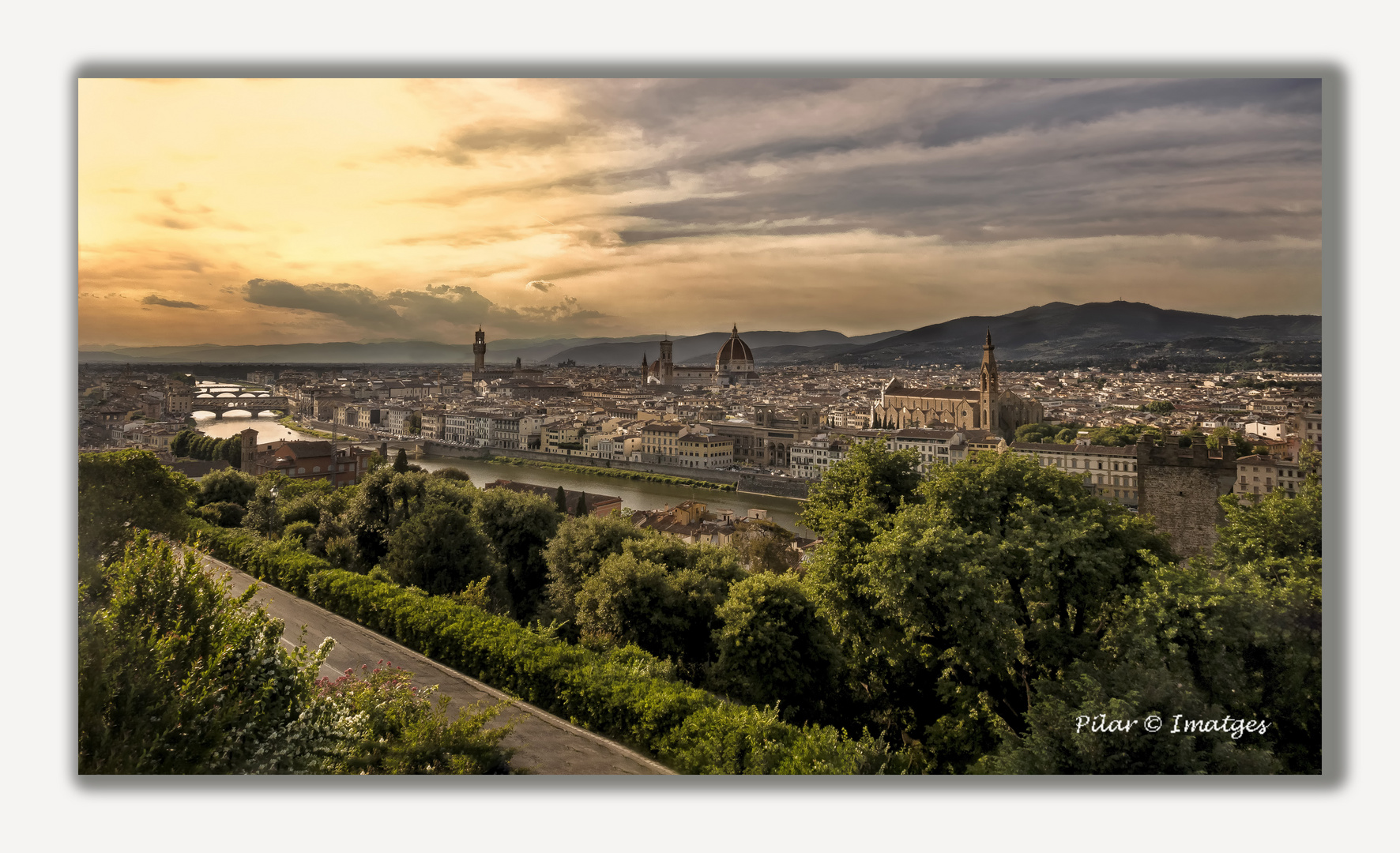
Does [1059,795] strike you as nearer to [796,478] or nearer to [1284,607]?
[1284,607]

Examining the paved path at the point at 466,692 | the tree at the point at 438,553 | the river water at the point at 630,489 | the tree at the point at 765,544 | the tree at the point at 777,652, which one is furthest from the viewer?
the tree at the point at 765,544

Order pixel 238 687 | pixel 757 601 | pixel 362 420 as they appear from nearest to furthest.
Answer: pixel 238 687 < pixel 757 601 < pixel 362 420

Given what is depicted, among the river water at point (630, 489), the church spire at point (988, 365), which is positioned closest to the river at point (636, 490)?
the river water at point (630, 489)

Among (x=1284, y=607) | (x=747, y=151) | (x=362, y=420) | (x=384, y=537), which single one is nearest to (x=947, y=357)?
(x=747, y=151)

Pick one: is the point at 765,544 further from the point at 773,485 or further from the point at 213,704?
the point at 213,704

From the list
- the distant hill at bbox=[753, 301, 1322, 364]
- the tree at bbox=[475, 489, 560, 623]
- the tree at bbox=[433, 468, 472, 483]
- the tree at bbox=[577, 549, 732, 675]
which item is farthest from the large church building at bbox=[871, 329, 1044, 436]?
the tree at bbox=[433, 468, 472, 483]

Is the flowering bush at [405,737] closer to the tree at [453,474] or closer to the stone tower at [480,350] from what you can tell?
the stone tower at [480,350]

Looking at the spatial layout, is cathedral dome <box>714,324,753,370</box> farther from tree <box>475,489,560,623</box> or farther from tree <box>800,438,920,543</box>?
tree <box>475,489,560,623</box>
